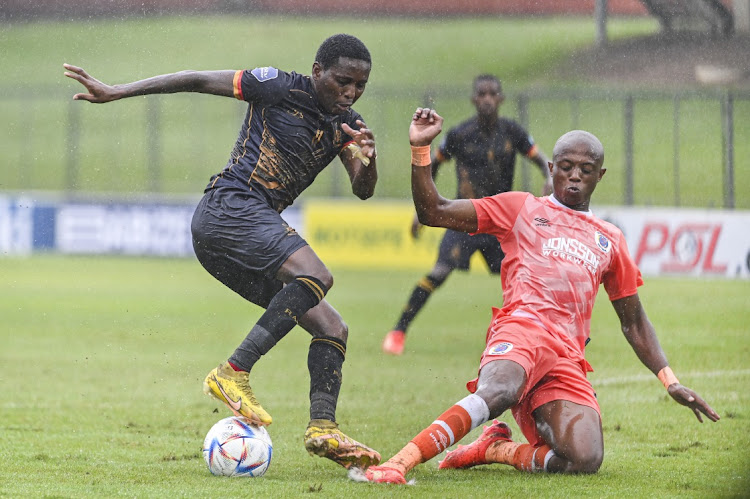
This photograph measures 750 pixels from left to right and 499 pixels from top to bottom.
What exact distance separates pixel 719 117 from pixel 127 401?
1462cm

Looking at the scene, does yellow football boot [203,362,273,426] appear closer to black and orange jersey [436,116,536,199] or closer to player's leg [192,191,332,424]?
A: player's leg [192,191,332,424]

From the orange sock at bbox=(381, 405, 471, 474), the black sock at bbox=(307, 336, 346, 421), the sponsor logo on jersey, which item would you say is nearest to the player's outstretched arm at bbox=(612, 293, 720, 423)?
the sponsor logo on jersey

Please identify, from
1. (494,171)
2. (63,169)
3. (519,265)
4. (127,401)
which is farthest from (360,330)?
(63,169)

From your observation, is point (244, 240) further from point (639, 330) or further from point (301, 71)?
point (301, 71)

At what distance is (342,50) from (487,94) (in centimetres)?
409

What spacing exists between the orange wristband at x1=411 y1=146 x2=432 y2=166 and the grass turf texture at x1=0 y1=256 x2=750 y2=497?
4.74 feet

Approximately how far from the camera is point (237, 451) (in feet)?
16.7

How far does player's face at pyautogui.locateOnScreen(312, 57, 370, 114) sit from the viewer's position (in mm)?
5371

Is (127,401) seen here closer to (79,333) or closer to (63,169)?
(79,333)

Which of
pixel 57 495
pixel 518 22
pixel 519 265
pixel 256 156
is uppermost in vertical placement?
pixel 518 22

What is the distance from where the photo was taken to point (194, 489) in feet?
15.6

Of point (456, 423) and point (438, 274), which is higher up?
point (438, 274)

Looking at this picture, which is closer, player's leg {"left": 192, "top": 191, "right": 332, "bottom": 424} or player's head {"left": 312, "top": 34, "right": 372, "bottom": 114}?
player's leg {"left": 192, "top": 191, "right": 332, "bottom": 424}

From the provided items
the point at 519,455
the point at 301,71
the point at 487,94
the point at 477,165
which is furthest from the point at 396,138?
the point at 519,455
